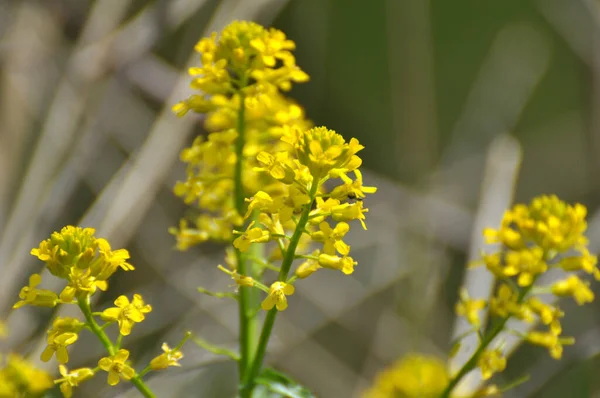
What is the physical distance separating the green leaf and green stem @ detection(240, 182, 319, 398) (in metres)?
0.02

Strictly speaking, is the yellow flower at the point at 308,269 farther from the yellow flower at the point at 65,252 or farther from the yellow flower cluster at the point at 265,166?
the yellow flower at the point at 65,252

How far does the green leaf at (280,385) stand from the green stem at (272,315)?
0.02 metres

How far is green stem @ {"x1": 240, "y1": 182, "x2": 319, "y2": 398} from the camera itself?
1.09 meters

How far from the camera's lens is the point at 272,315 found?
1.15 m

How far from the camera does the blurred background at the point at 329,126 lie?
8.01 ft

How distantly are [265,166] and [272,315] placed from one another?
9.0 inches

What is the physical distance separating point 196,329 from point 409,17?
1626 millimetres

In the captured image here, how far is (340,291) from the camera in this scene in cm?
399

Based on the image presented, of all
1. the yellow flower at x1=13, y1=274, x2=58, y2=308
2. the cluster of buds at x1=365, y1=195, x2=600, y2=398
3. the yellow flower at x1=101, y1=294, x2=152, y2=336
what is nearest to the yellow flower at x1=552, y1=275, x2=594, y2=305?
the cluster of buds at x1=365, y1=195, x2=600, y2=398

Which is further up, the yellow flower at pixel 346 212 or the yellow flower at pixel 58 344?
the yellow flower at pixel 346 212

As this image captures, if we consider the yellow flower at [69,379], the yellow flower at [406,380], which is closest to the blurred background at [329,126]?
the yellow flower at [406,380]

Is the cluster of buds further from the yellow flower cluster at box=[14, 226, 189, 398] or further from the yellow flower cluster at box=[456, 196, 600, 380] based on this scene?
the yellow flower cluster at box=[14, 226, 189, 398]

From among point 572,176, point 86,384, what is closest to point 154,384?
point 86,384

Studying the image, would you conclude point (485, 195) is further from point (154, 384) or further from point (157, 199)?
point (157, 199)
